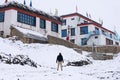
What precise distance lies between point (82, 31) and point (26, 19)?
23750 millimetres

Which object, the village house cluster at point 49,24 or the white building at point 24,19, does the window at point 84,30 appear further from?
the white building at point 24,19

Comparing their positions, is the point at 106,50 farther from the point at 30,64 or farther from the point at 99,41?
the point at 30,64

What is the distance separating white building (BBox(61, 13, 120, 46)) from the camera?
68.6m

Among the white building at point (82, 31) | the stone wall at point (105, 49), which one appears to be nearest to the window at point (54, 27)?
the stone wall at point (105, 49)

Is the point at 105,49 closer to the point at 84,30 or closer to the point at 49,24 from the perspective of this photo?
the point at 49,24

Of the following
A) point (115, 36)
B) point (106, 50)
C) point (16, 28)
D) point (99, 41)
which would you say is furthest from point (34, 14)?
point (115, 36)

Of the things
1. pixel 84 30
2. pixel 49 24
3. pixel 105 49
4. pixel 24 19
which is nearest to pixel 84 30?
pixel 84 30

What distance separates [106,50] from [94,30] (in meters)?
13.9

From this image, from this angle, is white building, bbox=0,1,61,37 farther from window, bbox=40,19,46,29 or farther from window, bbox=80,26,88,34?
window, bbox=80,26,88,34

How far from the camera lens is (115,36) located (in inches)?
3260

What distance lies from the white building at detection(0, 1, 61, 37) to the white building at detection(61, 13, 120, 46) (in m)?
14.2

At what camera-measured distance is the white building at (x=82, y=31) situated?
6856 cm

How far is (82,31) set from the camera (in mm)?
71250

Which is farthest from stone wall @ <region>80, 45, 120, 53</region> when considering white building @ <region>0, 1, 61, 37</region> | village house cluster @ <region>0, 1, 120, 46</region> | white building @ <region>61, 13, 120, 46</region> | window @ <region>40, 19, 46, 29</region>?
white building @ <region>61, 13, 120, 46</region>
